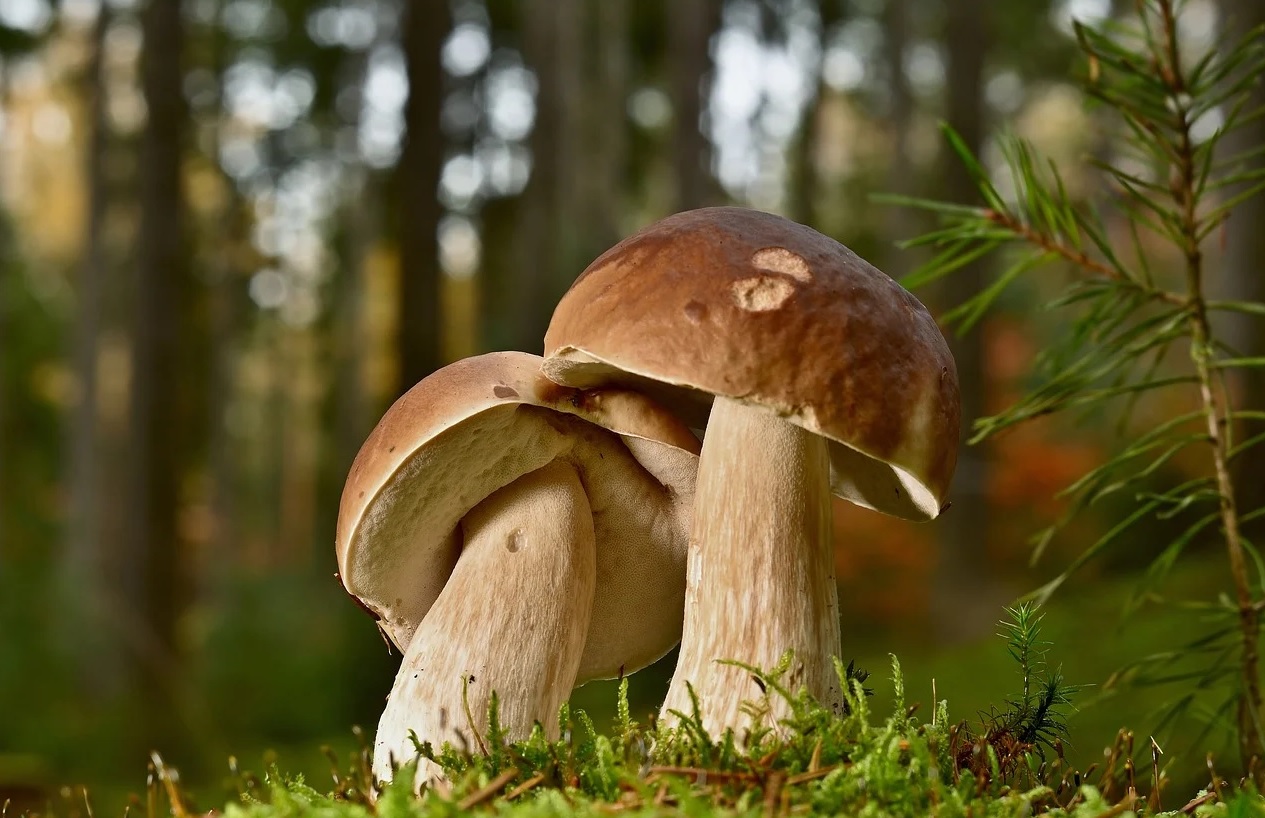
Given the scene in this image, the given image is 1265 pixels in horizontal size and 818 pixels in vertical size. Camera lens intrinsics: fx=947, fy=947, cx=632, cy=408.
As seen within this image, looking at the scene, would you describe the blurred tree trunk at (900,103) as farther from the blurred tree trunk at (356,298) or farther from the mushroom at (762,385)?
the mushroom at (762,385)

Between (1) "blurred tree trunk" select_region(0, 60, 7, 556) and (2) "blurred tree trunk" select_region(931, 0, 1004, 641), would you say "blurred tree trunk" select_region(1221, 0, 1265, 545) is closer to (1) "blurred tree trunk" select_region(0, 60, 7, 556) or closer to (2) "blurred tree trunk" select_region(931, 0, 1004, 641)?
(2) "blurred tree trunk" select_region(931, 0, 1004, 641)

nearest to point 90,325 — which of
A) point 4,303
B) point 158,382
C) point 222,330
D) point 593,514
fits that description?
point 4,303

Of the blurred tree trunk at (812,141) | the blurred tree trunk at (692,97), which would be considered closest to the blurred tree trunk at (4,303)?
the blurred tree trunk at (692,97)

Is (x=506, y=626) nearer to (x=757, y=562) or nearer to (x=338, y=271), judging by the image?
(x=757, y=562)

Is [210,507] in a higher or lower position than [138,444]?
lower

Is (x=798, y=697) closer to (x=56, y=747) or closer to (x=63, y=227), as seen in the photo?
(x=56, y=747)

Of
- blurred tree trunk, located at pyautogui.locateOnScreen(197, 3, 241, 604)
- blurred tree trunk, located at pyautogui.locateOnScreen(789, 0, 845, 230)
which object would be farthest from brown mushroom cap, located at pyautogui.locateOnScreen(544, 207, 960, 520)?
blurred tree trunk, located at pyautogui.locateOnScreen(197, 3, 241, 604)

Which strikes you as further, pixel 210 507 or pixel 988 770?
pixel 210 507

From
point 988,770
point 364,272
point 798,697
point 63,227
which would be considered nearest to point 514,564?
point 798,697
